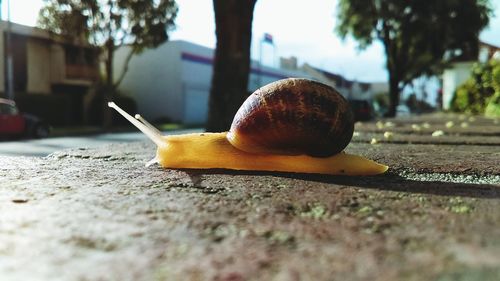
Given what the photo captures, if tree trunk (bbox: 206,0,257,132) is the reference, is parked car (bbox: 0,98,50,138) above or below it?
below

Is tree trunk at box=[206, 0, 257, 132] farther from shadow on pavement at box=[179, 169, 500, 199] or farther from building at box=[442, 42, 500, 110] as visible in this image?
building at box=[442, 42, 500, 110]

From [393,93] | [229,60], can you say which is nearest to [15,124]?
[229,60]

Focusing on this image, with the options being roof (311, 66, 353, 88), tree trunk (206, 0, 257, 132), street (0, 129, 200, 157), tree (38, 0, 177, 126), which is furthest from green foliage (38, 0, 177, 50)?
roof (311, 66, 353, 88)

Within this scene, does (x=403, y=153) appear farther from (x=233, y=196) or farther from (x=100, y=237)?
(x=100, y=237)

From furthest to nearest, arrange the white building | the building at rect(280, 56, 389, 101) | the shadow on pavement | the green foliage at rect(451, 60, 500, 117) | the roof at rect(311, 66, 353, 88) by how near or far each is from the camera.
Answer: the roof at rect(311, 66, 353, 88)
the building at rect(280, 56, 389, 101)
the white building
the green foliage at rect(451, 60, 500, 117)
the shadow on pavement

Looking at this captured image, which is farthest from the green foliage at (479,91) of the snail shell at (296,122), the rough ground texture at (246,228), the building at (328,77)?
the building at (328,77)

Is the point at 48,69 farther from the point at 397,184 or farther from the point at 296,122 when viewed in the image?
the point at 397,184
